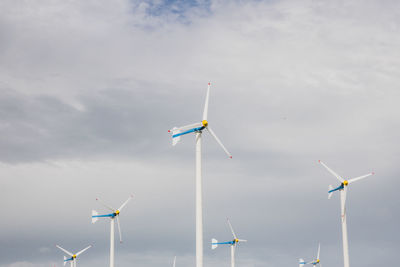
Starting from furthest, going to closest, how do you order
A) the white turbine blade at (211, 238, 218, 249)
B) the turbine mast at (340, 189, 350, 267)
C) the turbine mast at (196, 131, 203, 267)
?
1. the white turbine blade at (211, 238, 218, 249)
2. the turbine mast at (340, 189, 350, 267)
3. the turbine mast at (196, 131, 203, 267)

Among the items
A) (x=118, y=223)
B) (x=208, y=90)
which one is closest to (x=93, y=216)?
(x=118, y=223)

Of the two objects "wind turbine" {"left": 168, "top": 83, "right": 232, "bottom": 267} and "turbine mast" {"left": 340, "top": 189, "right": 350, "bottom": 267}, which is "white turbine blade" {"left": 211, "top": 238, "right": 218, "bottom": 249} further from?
"wind turbine" {"left": 168, "top": 83, "right": 232, "bottom": 267}

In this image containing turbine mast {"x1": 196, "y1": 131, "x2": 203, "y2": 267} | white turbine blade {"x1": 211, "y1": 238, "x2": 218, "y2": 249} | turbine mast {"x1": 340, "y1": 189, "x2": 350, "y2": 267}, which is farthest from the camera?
white turbine blade {"x1": 211, "y1": 238, "x2": 218, "y2": 249}

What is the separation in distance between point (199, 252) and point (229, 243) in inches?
4804

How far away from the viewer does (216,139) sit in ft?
269

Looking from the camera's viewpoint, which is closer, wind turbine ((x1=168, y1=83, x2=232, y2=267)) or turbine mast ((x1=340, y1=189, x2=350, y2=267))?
wind turbine ((x1=168, y1=83, x2=232, y2=267))

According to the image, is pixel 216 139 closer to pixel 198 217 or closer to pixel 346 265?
pixel 198 217

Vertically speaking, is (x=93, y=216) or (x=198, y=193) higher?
(x=93, y=216)

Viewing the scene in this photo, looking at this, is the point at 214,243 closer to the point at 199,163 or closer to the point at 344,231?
the point at 344,231

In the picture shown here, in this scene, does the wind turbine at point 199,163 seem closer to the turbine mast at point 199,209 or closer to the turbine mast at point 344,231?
the turbine mast at point 199,209

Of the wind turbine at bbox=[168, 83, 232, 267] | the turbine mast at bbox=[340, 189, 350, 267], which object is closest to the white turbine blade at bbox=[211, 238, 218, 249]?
the turbine mast at bbox=[340, 189, 350, 267]

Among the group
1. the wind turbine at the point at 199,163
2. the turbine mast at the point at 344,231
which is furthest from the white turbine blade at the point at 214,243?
the wind turbine at the point at 199,163

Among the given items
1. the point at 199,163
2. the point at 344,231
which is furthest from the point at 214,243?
the point at 199,163

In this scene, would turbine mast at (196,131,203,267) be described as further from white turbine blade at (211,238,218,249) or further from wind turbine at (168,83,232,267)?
white turbine blade at (211,238,218,249)
